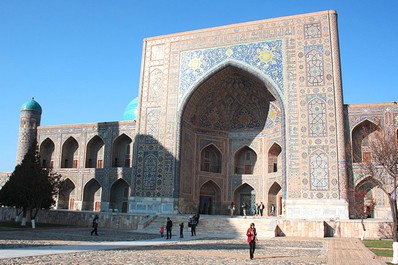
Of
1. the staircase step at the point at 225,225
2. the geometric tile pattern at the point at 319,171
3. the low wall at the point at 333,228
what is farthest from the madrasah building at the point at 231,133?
the staircase step at the point at 225,225

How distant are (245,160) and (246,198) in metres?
2.18

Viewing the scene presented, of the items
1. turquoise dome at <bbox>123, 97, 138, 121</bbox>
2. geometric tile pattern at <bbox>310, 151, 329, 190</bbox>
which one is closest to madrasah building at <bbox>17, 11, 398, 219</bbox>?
geometric tile pattern at <bbox>310, 151, 329, 190</bbox>

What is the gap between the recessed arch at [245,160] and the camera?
2353cm

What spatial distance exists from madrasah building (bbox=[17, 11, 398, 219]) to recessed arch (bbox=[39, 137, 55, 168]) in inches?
2.6

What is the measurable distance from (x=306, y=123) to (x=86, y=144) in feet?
44.9

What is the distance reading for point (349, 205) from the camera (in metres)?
17.5

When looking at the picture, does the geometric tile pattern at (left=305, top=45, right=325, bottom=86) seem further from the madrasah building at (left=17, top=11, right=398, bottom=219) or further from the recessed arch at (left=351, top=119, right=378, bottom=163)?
the recessed arch at (left=351, top=119, right=378, bottom=163)

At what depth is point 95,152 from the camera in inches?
1015

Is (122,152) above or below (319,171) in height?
above

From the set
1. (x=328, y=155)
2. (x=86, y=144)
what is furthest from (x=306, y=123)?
(x=86, y=144)

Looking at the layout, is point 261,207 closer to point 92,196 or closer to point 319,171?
point 319,171

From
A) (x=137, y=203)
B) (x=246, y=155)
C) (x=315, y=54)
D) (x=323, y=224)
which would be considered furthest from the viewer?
(x=246, y=155)

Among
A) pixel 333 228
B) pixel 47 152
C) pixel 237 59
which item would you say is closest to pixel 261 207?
pixel 333 228

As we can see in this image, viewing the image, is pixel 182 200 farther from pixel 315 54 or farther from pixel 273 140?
pixel 315 54
